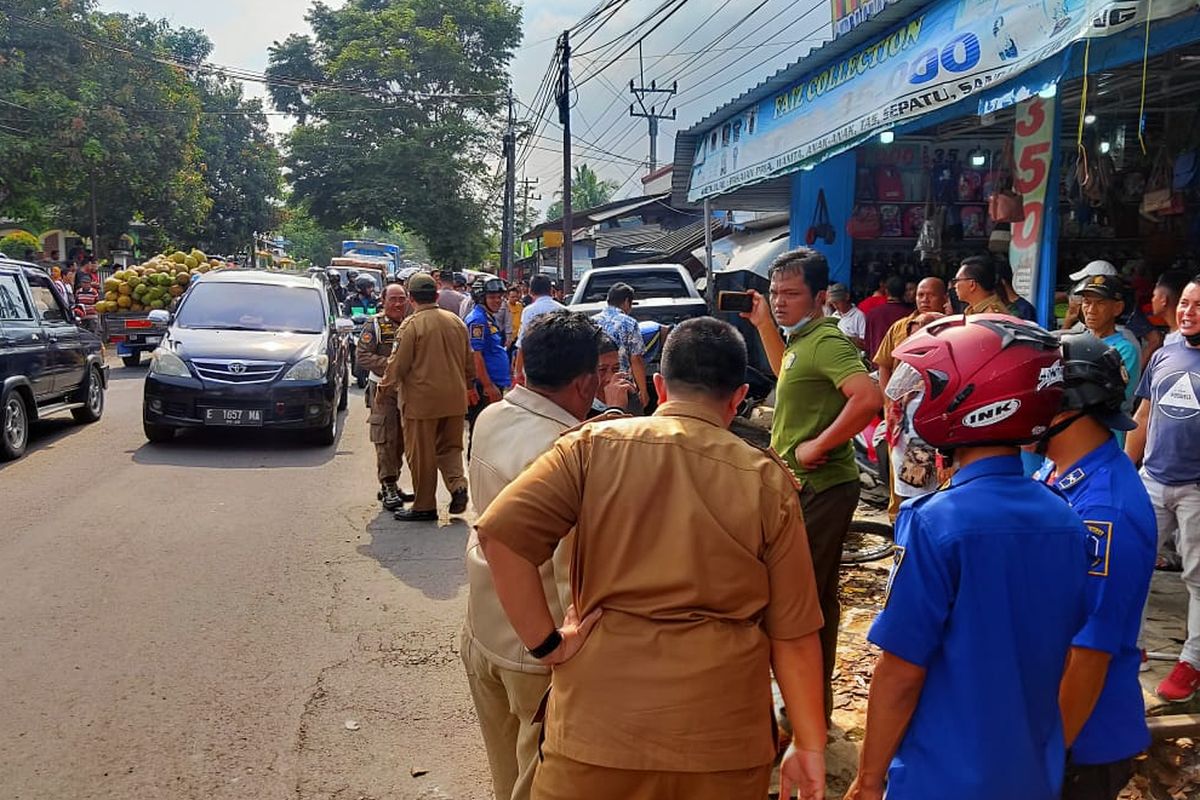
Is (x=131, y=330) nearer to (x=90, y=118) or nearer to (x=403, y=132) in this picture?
(x=90, y=118)

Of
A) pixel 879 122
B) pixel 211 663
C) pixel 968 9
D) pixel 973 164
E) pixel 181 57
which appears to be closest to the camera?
pixel 211 663

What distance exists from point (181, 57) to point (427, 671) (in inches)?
1534

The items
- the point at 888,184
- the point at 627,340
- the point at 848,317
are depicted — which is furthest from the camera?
the point at 888,184

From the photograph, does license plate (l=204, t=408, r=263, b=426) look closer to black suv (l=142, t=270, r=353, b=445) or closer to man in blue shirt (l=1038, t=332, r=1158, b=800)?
black suv (l=142, t=270, r=353, b=445)

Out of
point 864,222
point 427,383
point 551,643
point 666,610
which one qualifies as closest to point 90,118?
point 864,222

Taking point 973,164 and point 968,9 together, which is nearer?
point 968,9

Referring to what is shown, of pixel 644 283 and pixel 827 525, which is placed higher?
pixel 644 283

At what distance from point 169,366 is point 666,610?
843 centimetres

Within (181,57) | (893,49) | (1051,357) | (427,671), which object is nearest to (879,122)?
(893,49)

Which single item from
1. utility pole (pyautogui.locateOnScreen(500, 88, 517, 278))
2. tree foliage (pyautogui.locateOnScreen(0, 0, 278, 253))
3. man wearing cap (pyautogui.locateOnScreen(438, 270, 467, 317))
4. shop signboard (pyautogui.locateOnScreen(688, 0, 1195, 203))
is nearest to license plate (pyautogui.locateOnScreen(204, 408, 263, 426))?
man wearing cap (pyautogui.locateOnScreen(438, 270, 467, 317))

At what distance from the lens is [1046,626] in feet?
5.80

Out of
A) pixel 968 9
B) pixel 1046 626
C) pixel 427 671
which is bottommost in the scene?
pixel 427 671

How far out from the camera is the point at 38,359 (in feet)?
30.1

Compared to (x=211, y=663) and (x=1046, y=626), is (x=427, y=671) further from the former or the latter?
(x=1046, y=626)
